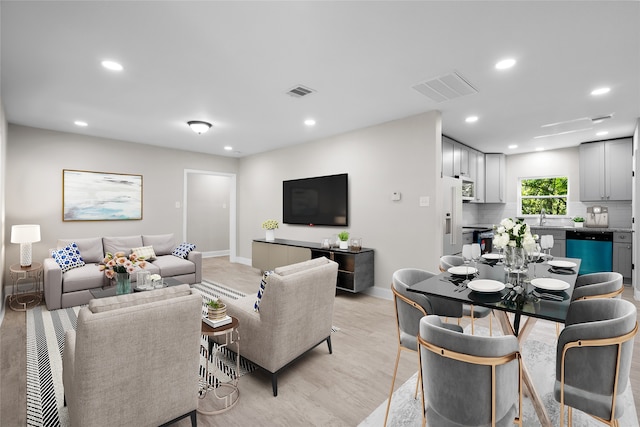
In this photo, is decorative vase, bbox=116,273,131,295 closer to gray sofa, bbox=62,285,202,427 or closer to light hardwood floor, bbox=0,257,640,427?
light hardwood floor, bbox=0,257,640,427

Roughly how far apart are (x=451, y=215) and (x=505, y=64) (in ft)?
7.30

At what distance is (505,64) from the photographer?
274cm

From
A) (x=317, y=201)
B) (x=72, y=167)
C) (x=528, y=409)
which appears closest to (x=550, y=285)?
(x=528, y=409)

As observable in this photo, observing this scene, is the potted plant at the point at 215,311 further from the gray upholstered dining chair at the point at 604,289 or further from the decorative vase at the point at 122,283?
the gray upholstered dining chair at the point at 604,289

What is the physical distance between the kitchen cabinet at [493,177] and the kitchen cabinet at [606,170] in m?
1.35

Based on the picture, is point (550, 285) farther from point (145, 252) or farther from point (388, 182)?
point (145, 252)

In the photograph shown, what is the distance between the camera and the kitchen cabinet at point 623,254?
203 inches

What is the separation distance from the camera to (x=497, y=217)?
23.4ft

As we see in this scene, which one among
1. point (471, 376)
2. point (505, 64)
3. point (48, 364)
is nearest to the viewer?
point (471, 376)

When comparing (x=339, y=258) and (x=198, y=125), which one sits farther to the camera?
(x=339, y=258)

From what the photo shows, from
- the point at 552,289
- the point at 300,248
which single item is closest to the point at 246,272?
the point at 300,248

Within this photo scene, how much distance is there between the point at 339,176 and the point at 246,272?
2.89 m

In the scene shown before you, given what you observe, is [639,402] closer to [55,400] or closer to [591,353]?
[591,353]

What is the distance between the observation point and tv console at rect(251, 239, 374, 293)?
453 centimetres
